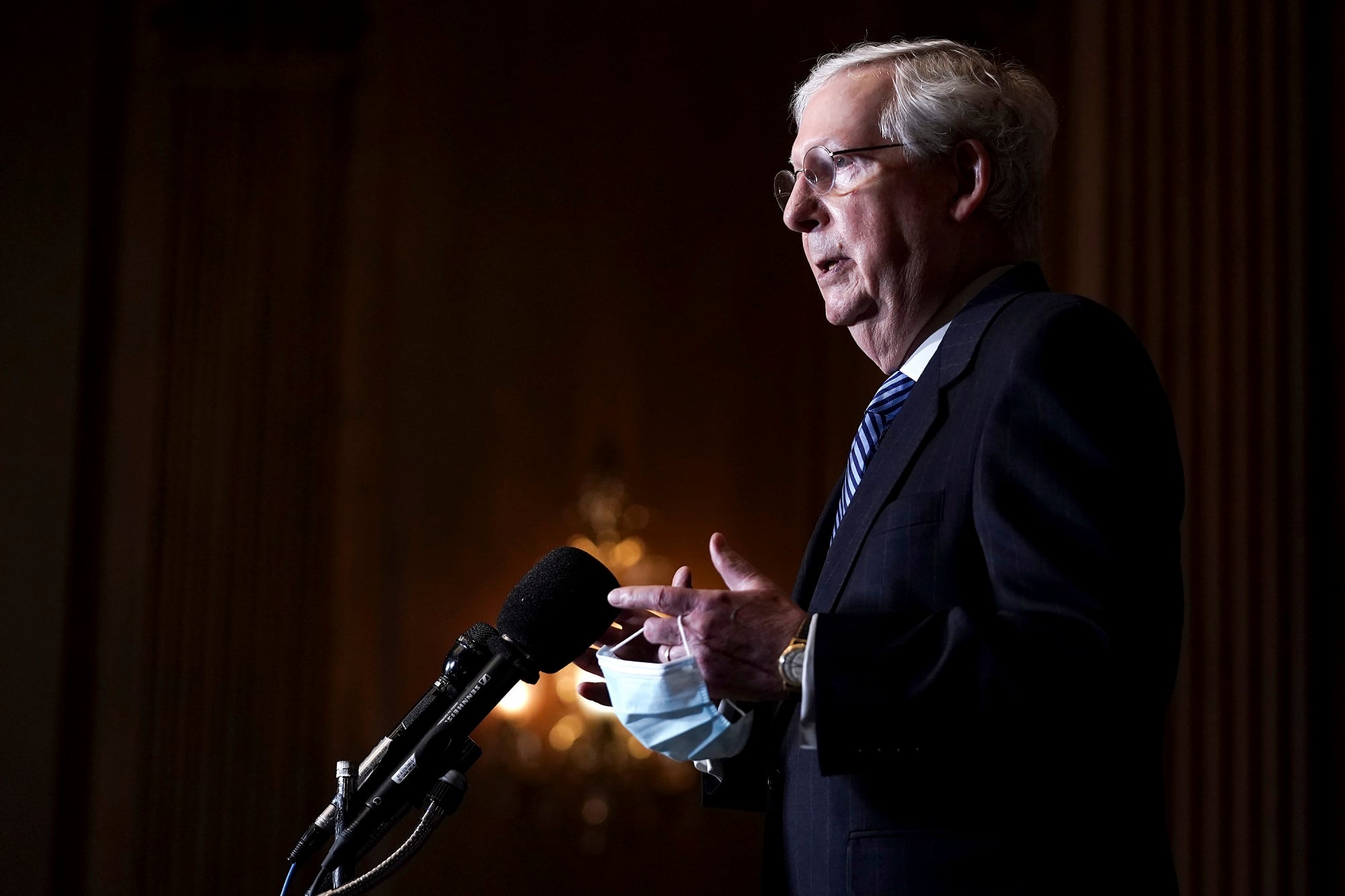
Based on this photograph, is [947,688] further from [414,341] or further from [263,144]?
[263,144]

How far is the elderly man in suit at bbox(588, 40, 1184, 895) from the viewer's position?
114cm

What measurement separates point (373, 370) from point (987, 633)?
134 inches

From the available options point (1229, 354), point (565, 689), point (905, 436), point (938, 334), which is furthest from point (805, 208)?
point (565, 689)

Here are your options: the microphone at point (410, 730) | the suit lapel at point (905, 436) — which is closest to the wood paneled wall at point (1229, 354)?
the suit lapel at point (905, 436)

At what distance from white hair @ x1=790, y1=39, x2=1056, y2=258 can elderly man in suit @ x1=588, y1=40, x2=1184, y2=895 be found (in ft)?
0.63

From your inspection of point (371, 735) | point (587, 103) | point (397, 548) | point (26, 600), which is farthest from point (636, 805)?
point (587, 103)

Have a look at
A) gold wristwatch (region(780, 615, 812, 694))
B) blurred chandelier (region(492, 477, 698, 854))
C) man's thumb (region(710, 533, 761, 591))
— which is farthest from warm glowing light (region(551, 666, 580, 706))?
gold wristwatch (region(780, 615, 812, 694))

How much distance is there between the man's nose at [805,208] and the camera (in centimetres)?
172

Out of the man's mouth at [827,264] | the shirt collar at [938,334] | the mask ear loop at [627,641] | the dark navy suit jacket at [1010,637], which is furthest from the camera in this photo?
the man's mouth at [827,264]

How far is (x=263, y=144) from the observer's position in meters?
4.29

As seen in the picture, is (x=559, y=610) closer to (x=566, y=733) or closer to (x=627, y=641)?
(x=627, y=641)

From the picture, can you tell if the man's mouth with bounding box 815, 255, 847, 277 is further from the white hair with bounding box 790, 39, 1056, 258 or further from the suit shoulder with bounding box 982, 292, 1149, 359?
the suit shoulder with bounding box 982, 292, 1149, 359

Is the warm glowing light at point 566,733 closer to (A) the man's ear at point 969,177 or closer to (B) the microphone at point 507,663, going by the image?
(B) the microphone at point 507,663

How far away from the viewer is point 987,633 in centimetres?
114
